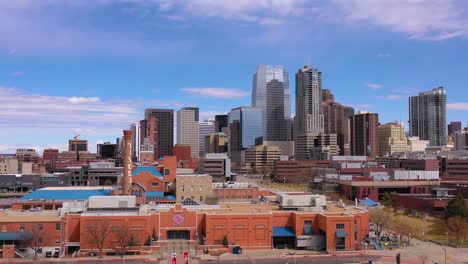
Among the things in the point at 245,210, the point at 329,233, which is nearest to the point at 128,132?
the point at 245,210

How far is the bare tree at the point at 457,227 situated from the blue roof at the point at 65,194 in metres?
62.1

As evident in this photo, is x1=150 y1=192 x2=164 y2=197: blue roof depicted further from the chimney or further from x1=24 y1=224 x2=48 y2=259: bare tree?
x1=24 y1=224 x2=48 y2=259: bare tree

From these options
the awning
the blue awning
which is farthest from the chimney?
the blue awning

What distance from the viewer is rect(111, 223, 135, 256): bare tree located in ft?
226

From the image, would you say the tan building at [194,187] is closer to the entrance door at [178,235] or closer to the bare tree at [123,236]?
the entrance door at [178,235]

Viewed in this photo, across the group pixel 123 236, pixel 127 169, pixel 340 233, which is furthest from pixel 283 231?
pixel 127 169

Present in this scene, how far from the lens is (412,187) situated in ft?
495

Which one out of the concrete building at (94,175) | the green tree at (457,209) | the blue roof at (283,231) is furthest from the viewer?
the concrete building at (94,175)

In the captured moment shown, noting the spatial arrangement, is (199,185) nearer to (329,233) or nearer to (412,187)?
(329,233)

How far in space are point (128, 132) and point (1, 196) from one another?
78.2 metres

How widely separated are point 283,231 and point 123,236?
2173 cm

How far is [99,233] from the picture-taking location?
69438mm

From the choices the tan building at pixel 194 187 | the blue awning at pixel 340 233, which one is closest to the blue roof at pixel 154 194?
the tan building at pixel 194 187

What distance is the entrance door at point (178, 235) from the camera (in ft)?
245
